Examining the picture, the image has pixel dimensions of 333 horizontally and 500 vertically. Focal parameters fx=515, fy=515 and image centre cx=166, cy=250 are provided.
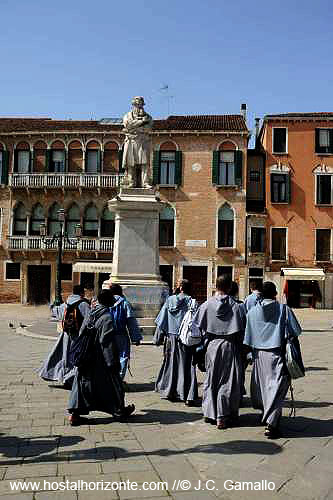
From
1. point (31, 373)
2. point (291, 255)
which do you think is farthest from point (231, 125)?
point (31, 373)

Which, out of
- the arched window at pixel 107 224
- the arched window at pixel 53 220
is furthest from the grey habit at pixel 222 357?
the arched window at pixel 53 220

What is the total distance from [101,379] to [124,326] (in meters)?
1.60

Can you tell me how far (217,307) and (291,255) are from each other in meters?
28.1

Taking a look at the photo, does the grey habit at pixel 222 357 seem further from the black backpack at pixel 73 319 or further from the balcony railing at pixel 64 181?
the balcony railing at pixel 64 181

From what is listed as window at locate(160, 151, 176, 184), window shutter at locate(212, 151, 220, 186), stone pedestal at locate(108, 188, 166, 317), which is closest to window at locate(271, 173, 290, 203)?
window shutter at locate(212, 151, 220, 186)

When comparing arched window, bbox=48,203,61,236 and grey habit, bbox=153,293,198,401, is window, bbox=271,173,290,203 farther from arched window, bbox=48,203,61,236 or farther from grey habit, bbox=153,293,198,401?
grey habit, bbox=153,293,198,401

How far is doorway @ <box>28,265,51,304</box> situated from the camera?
3409 centimetres

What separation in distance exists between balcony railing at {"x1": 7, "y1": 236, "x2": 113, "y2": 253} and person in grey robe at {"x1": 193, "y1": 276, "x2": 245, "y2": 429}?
27.3 m

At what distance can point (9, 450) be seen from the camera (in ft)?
16.5

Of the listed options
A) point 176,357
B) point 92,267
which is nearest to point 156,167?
point 92,267

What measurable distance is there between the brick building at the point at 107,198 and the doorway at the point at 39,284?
0.22 feet

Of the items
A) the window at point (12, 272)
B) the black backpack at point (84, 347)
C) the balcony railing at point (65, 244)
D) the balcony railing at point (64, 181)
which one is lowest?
the black backpack at point (84, 347)

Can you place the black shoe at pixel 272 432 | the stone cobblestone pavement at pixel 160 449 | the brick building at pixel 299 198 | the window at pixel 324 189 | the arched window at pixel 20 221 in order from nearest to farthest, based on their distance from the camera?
the stone cobblestone pavement at pixel 160 449
the black shoe at pixel 272 432
the brick building at pixel 299 198
the window at pixel 324 189
the arched window at pixel 20 221

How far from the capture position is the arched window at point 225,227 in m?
33.4
